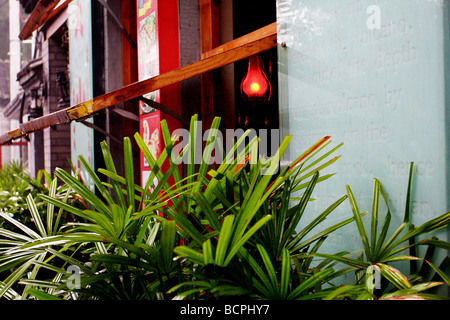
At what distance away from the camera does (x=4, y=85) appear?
10.2m

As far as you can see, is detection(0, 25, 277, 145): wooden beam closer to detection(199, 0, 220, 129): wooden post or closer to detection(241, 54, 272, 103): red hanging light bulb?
detection(241, 54, 272, 103): red hanging light bulb

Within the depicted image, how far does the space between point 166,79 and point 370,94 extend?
4.79ft

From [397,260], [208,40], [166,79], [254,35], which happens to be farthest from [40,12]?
[397,260]

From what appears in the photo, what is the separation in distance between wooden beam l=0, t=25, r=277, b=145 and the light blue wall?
21 cm

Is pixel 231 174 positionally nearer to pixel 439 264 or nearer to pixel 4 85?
pixel 439 264

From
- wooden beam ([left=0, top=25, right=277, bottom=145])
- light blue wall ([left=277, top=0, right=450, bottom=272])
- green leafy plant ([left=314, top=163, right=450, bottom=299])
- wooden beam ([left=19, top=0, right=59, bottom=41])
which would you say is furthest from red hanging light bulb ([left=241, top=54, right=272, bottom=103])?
wooden beam ([left=19, top=0, right=59, bottom=41])

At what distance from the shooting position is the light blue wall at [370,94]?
1421mm

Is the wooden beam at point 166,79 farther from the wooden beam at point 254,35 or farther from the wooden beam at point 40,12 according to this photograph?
the wooden beam at point 40,12

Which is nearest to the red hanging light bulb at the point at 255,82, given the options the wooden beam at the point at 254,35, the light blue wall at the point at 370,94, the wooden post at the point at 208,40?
the wooden beam at the point at 254,35

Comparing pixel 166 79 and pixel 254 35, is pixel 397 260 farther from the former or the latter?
pixel 166 79

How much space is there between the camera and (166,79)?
9.00 ft

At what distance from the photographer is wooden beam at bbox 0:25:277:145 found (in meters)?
2.34

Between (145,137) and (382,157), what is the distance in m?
2.44

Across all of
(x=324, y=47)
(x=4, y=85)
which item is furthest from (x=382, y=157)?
(x=4, y=85)
